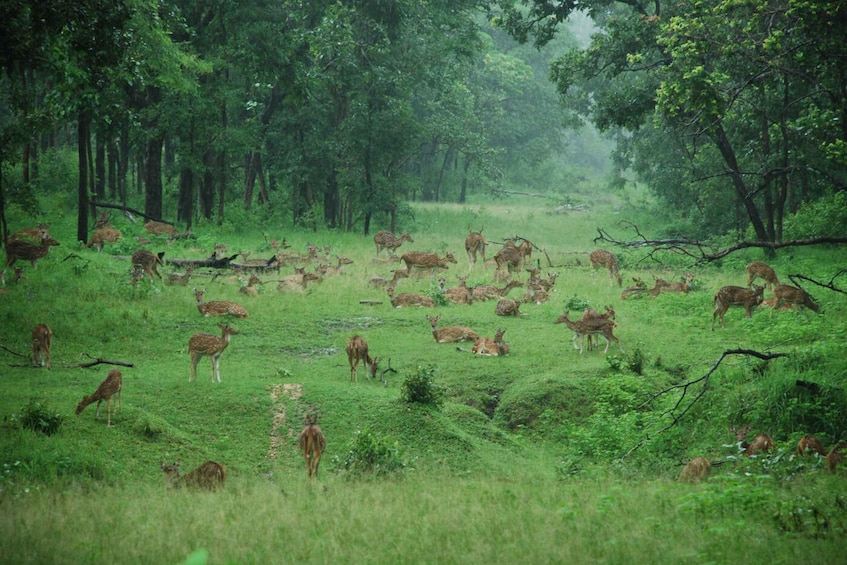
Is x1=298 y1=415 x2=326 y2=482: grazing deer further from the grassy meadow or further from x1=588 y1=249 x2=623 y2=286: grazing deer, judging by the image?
x1=588 y1=249 x2=623 y2=286: grazing deer

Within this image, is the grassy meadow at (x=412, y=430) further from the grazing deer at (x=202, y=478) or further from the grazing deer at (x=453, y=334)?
the grazing deer at (x=453, y=334)

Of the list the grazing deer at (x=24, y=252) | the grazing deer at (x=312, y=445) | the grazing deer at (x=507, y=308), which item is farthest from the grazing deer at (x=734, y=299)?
the grazing deer at (x=24, y=252)

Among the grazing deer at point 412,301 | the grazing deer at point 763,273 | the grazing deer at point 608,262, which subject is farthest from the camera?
the grazing deer at point 608,262

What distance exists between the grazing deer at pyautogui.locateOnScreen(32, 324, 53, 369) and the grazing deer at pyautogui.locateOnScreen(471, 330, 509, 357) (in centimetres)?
767

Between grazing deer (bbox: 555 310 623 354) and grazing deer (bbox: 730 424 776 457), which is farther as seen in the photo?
grazing deer (bbox: 555 310 623 354)

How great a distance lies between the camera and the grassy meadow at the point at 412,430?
7.81 m

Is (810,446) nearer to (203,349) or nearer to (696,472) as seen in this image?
(696,472)

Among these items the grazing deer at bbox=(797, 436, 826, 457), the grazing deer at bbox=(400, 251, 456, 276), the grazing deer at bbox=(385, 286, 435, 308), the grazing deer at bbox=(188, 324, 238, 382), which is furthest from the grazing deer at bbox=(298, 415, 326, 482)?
the grazing deer at bbox=(400, 251, 456, 276)

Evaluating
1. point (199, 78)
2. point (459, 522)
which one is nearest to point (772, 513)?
point (459, 522)

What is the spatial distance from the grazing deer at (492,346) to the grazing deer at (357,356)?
2.56 metres

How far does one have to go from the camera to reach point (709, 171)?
35.1 m

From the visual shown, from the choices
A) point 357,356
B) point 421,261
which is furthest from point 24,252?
point 421,261

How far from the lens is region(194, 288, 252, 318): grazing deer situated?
64.0ft

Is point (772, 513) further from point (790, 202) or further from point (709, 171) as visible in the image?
point (709, 171)
